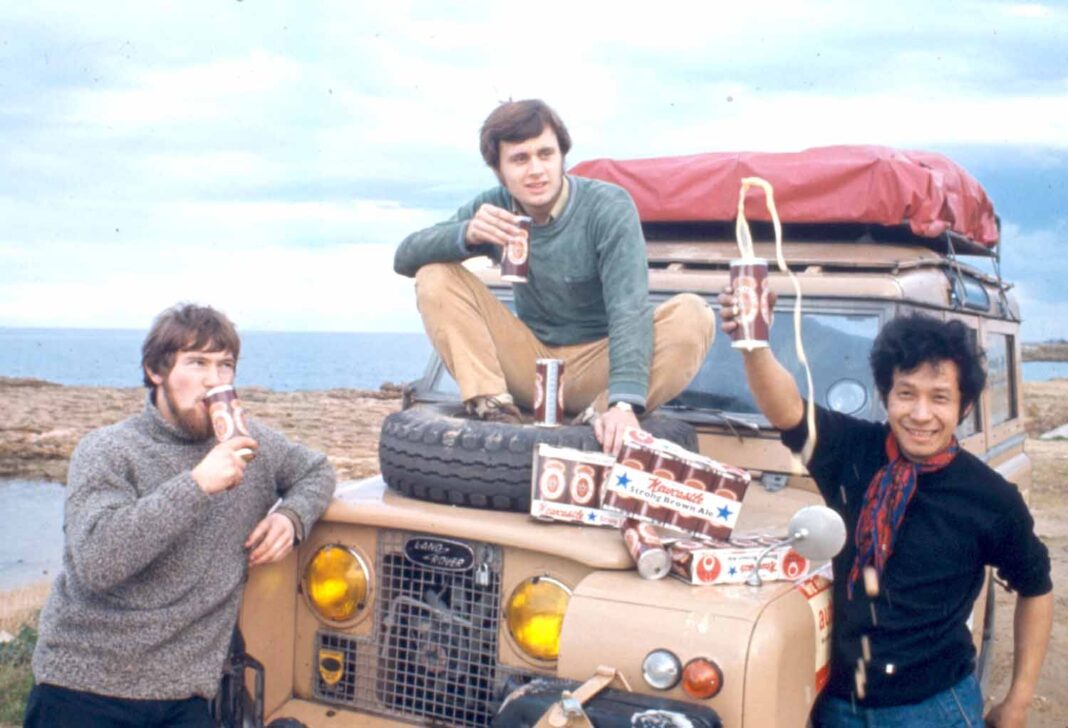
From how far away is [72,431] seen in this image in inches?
676

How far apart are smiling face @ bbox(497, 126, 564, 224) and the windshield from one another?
0.88 metres

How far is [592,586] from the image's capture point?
106 inches

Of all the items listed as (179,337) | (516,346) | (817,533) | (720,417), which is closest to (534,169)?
(516,346)

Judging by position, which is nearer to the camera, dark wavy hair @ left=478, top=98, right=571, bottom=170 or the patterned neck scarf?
the patterned neck scarf

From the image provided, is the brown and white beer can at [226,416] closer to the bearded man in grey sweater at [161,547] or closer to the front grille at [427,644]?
the bearded man in grey sweater at [161,547]

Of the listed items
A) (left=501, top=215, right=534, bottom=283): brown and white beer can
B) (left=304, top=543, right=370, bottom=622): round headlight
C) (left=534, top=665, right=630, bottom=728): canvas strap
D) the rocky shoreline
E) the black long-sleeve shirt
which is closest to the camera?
(left=534, top=665, right=630, bottom=728): canvas strap

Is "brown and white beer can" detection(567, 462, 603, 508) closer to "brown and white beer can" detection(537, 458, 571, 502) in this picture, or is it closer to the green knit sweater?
"brown and white beer can" detection(537, 458, 571, 502)

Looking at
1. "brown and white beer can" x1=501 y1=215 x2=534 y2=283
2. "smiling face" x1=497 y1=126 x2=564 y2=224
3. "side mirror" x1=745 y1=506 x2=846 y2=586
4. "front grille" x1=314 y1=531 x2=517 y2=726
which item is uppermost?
"smiling face" x1=497 y1=126 x2=564 y2=224

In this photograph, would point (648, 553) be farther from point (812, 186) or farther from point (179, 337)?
point (812, 186)

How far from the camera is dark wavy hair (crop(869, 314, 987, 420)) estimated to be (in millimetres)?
2988

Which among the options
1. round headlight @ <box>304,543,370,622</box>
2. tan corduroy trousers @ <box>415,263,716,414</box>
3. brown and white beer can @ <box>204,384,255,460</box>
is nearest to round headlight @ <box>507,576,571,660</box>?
round headlight @ <box>304,543,370,622</box>

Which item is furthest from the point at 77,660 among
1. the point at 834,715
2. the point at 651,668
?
the point at 834,715

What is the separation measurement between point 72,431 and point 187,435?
15352 mm

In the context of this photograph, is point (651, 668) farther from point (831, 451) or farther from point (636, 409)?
point (636, 409)
